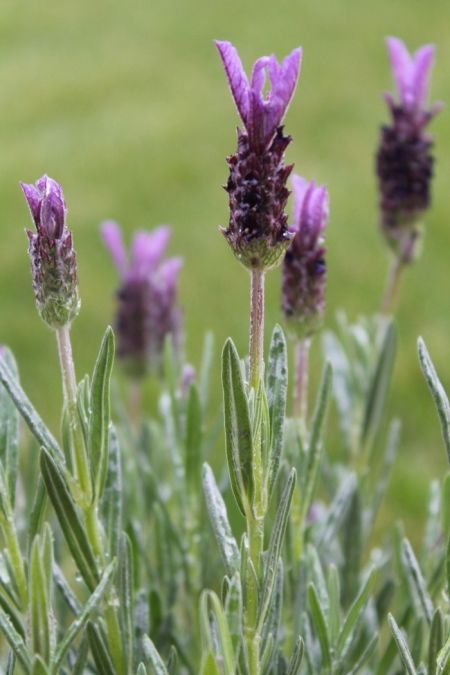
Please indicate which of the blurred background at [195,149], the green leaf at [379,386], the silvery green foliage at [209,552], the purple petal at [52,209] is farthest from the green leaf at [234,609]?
the blurred background at [195,149]

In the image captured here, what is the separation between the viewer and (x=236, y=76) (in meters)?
0.51

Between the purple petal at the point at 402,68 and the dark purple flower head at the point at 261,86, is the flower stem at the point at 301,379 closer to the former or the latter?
the dark purple flower head at the point at 261,86

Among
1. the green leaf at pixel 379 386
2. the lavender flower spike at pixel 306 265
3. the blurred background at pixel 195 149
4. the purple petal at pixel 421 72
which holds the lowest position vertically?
the green leaf at pixel 379 386

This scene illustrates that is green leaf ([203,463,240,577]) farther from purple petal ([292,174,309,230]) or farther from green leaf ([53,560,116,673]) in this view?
purple petal ([292,174,309,230])

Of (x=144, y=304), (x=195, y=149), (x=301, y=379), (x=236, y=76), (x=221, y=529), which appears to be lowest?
(x=221, y=529)

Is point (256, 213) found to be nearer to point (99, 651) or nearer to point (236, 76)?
point (236, 76)

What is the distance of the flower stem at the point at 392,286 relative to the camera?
3.38 ft

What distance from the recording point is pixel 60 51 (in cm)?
298

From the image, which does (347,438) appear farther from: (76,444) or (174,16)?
(174,16)

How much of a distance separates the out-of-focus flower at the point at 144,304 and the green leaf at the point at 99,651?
0.55 m

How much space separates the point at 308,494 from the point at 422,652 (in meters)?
0.14

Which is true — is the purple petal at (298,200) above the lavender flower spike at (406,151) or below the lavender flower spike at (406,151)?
below

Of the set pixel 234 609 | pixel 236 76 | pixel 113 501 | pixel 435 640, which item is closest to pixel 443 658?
pixel 435 640

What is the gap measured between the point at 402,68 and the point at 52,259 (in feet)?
1.90
